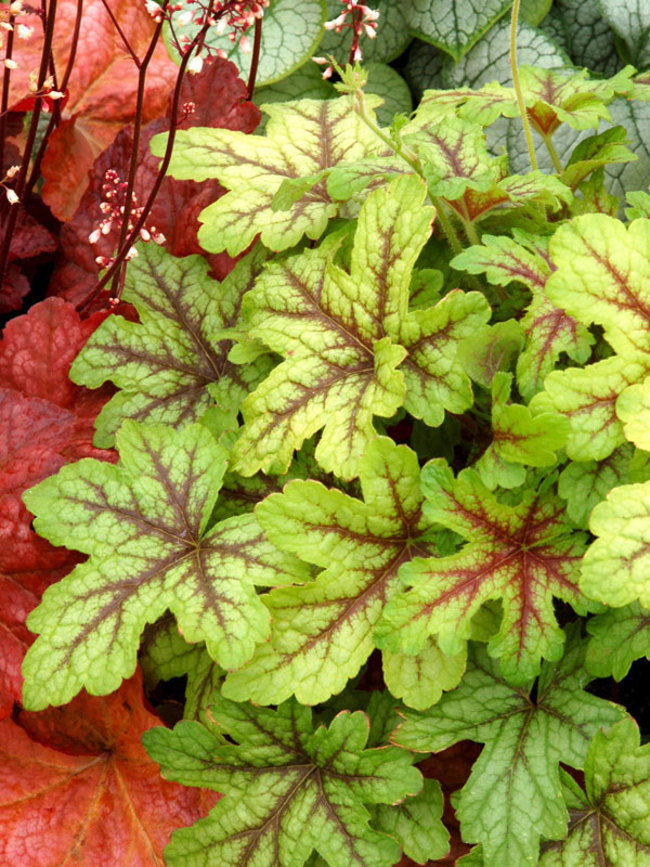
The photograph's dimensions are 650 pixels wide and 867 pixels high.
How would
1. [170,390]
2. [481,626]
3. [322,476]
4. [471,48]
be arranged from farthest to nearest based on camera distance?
[471,48] → [170,390] → [322,476] → [481,626]

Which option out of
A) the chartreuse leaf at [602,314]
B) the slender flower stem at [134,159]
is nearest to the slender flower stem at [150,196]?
the slender flower stem at [134,159]

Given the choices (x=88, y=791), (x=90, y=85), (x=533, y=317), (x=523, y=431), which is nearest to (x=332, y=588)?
(x=523, y=431)

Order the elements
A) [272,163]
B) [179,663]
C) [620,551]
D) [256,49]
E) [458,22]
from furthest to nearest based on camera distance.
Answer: [458,22]
[256,49]
[272,163]
[179,663]
[620,551]

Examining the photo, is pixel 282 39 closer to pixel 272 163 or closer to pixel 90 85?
pixel 90 85

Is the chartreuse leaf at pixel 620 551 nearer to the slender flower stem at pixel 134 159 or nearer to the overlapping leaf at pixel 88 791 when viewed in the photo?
the overlapping leaf at pixel 88 791

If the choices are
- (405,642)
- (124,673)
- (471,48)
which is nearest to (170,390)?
(124,673)

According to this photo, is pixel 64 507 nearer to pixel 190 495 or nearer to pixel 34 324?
pixel 190 495
